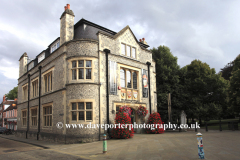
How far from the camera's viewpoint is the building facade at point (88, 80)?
15.2 m

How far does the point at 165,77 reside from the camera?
26250mm

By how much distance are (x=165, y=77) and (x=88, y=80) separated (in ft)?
45.7

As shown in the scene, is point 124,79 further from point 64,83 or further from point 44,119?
point 44,119

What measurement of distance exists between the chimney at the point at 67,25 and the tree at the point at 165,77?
14.4 m

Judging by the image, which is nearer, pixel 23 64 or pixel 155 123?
pixel 155 123

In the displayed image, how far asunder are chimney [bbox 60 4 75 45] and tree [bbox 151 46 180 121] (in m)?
14.4

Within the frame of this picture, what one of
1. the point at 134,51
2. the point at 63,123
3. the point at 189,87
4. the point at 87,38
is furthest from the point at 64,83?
the point at 189,87

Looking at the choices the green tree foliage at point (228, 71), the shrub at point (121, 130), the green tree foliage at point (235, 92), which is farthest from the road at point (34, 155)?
the green tree foliage at point (228, 71)

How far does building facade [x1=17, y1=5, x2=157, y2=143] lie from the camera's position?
15242mm

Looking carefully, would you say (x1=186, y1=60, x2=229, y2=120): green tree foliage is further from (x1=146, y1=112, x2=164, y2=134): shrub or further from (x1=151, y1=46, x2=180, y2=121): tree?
(x1=146, y1=112, x2=164, y2=134): shrub

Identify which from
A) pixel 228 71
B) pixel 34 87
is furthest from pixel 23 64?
pixel 228 71

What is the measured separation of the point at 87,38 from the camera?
52.6 feet

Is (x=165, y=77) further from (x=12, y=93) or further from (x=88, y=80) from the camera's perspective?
(x=12, y=93)

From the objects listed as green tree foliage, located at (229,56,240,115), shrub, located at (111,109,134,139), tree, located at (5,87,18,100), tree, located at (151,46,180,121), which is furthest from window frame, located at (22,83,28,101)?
tree, located at (5,87,18,100)
